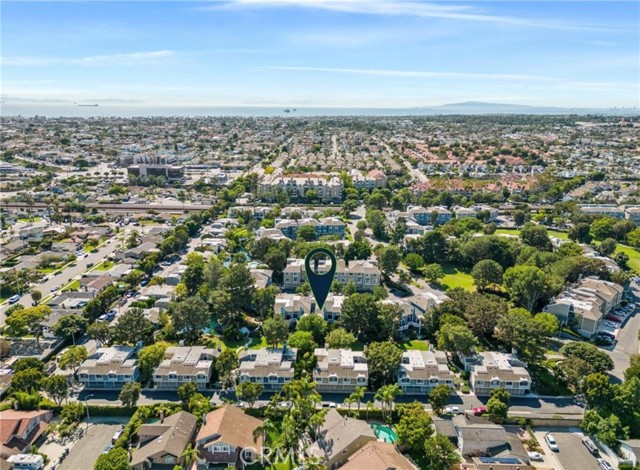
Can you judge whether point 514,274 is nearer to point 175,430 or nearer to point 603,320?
point 603,320

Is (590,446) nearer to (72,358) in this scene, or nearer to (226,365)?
(226,365)

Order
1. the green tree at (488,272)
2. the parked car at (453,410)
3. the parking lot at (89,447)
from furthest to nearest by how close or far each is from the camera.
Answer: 1. the green tree at (488,272)
2. the parked car at (453,410)
3. the parking lot at (89,447)

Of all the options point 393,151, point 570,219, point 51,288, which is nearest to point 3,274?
point 51,288

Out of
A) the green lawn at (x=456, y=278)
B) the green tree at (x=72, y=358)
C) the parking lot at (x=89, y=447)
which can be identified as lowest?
the parking lot at (x=89, y=447)

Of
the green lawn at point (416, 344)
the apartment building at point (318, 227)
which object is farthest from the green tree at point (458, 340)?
the apartment building at point (318, 227)

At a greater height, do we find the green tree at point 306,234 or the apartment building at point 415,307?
the green tree at point 306,234

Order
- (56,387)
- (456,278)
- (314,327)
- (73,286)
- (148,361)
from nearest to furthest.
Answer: (56,387) < (148,361) < (314,327) < (73,286) < (456,278)

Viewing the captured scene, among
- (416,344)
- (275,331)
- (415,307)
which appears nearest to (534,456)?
(416,344)

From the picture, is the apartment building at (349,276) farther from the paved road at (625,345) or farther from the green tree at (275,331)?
the paved road at (625,345)
